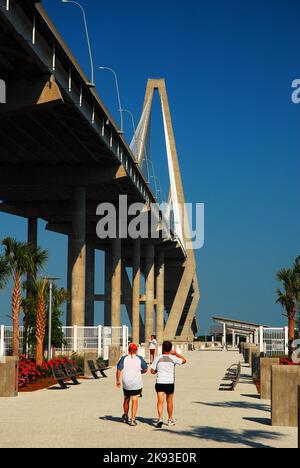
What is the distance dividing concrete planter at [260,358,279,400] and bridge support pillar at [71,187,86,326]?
3093cm

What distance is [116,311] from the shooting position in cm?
6569

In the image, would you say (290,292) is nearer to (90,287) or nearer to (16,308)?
(16,308)

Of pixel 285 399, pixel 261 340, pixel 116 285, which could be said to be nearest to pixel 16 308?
pixel 261 340

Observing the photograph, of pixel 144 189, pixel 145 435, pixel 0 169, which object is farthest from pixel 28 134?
pixel 145 435

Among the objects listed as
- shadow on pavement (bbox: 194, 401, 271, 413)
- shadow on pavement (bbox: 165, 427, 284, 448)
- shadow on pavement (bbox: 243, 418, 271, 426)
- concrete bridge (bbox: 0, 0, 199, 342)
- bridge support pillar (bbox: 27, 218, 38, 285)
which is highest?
concrete bridge (bbox: 0, 0, 199, 342)

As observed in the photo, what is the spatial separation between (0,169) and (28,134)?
7593 millimetres

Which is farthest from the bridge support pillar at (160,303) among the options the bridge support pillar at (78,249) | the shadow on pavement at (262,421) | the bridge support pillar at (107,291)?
the shadow on pavement at (262,421)

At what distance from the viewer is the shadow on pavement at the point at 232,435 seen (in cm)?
1276

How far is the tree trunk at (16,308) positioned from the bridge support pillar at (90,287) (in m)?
43.5

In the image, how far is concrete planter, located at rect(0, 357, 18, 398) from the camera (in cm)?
2117

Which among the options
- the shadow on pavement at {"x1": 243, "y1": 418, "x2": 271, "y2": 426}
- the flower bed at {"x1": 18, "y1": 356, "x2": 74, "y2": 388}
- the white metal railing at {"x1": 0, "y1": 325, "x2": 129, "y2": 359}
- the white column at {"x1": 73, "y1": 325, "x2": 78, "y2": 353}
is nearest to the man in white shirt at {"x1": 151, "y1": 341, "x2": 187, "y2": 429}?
the shadow on pavement at {"x1": 243, "y1": 418, "x2": 271, "y2": 426}

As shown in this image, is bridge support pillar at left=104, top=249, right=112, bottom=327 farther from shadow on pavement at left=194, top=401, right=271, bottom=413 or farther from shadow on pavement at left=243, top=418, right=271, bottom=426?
shadow on pavement at left=243, top=418, right=271, bottom=426

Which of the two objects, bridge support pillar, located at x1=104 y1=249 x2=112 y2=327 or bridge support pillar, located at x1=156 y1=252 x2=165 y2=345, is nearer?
bridge support pillar, located at x1=104 y1=249 x2=112 y2=327

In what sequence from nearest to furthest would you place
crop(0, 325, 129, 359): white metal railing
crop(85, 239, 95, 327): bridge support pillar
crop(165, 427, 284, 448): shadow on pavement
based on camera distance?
crop(165, 427, 284, 448): shadow on pavement → crop(0, 325, 129, 359): white metal railing → crop(85, 239, 95, 327): bridge support pillar
